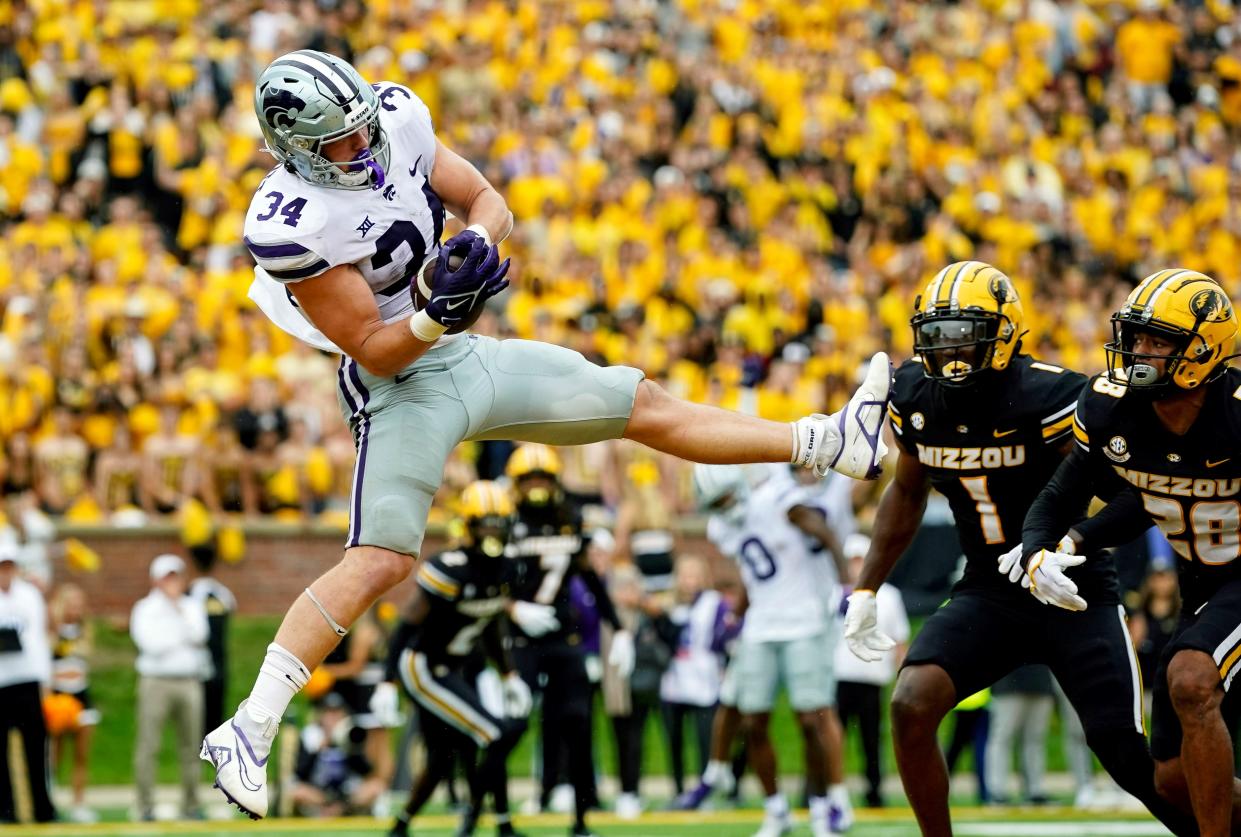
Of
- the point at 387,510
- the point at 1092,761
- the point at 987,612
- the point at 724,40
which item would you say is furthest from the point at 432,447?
the point at 724,40

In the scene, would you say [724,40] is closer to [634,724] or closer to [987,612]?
[634,724]

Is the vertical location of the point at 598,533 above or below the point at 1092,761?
above

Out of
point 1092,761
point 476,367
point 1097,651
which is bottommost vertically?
point 1092,761

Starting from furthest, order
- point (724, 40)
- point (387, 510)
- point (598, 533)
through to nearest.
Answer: point (724, 40), point (598, 533), point (387, 510)

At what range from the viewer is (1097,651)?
652 cm

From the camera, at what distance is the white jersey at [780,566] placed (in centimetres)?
1087

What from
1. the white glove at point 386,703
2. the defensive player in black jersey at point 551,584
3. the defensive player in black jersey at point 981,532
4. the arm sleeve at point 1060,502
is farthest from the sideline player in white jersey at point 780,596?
the arm sleeve at point 1060,502

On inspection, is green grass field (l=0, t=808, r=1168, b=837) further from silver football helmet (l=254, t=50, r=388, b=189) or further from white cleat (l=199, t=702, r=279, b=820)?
silver football helmet (l=254, t=50, r=388, b=189)

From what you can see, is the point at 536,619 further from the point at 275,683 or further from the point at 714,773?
the point at 275,683

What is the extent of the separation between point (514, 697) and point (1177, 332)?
5.43 meters

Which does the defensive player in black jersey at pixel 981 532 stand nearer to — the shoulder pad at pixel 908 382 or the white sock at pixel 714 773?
the shoulder pad at pixel 908 382

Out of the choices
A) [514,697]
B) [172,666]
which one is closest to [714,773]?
[514,697]

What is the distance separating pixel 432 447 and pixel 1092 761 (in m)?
9.18

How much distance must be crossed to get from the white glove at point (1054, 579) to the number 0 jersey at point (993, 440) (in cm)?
45
